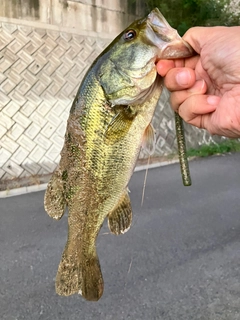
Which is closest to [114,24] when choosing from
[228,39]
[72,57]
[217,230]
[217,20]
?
[72,57]

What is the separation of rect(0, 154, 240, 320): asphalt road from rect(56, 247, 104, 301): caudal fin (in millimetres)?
1839

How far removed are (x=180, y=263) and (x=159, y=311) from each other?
930 millimetres

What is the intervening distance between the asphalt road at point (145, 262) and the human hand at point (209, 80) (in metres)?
2.32

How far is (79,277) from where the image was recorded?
194cm

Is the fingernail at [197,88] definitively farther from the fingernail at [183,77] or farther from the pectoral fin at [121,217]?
the pectoral fin at [121,217]

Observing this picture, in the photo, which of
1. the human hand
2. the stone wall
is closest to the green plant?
the stone wall

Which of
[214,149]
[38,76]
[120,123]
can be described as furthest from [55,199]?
Answer: [214,149]

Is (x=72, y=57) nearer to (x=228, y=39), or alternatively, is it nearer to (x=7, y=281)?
(x=7, y=281)

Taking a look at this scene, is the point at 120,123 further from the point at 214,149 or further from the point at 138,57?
the point at 214,149

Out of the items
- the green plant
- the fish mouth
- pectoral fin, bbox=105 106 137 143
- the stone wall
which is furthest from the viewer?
the green plant

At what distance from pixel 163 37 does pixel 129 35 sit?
17 cm

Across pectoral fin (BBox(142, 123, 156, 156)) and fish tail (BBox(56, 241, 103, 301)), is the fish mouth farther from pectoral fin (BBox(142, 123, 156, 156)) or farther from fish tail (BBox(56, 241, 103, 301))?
fish tail (BBox(56, 241, 103, 301))

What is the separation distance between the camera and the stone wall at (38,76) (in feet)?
26.2

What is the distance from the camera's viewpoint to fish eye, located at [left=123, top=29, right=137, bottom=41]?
1.74 metres
